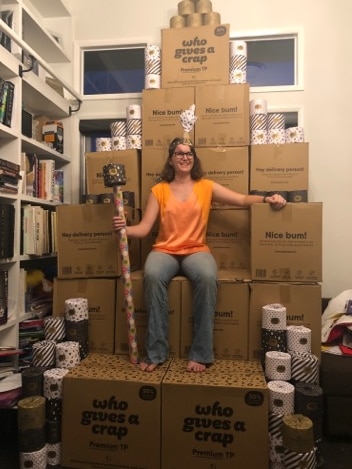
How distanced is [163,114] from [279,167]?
84 cm

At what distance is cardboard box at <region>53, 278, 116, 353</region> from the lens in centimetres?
216

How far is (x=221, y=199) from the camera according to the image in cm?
230

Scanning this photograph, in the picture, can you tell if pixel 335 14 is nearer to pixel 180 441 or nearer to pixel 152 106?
pixel 152 106

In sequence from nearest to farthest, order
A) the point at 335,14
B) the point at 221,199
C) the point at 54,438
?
the point at 54,438, the point at 221,199, the point at 335,14

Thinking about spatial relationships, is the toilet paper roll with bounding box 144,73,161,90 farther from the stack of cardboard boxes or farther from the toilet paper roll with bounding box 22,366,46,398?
the toilet paper roll with bounding box 22,366,46,398

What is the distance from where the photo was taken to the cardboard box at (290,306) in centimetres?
206

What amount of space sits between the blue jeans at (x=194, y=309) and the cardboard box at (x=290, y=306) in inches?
10.1

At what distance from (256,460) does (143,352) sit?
769 mm

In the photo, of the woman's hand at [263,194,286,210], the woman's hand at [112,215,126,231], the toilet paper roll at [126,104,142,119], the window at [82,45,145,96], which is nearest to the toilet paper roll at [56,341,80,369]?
the woman's hand at [112,215,126,231]

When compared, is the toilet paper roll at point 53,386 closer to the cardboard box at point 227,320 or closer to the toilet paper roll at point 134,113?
the cardboard box at point 227,320

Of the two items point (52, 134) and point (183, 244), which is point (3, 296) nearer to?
point (183, 244)

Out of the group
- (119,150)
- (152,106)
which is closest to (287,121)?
(152,106)

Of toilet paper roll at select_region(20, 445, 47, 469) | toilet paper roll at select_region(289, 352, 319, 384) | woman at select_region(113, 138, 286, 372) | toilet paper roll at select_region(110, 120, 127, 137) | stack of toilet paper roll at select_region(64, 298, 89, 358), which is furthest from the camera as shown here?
toilet paper roll at select_region(110, 120, 127, 137)

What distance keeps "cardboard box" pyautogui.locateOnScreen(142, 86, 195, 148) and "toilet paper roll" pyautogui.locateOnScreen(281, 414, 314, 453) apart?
175 centimetres
